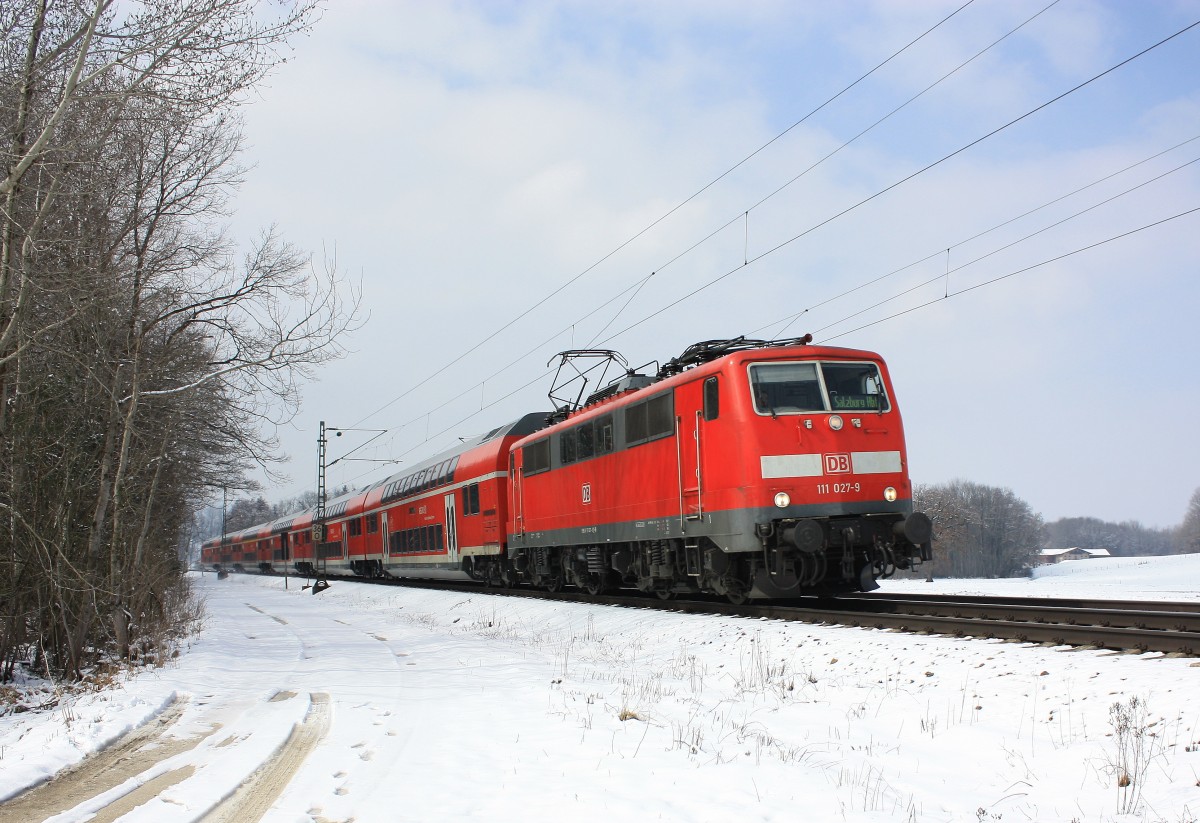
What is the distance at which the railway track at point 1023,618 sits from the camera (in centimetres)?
812

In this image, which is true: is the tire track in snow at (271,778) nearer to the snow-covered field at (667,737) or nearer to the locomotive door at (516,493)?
the snow-covered field at (667,737)

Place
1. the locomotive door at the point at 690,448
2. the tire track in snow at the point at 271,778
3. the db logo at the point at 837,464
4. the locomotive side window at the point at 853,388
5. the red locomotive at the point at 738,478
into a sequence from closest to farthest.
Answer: the tire track in snow at the point at 271,778
the red locomotive at the point at 738,478
the db logo at the point at 837,464
the locomotive side window at the point at 853,388
the locomotive door at the point at 690,448

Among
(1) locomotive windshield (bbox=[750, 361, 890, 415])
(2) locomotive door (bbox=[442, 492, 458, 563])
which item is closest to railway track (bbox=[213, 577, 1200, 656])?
(1) locomotive windshield (bbox=[750, 361, 890, 415])

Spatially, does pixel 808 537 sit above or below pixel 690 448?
below

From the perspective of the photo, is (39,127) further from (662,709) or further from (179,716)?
(662,709)

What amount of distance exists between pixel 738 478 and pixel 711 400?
1.24 metres

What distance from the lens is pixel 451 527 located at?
1079 inches

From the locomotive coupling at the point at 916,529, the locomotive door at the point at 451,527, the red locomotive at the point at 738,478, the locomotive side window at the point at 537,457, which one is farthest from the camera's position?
the locomotive door at the point at 451,527

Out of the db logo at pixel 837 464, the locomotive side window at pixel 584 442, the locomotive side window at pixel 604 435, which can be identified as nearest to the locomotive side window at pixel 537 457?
the locomotive side window at pixel 584 442

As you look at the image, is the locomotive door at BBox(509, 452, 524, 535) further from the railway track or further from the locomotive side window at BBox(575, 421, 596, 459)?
the railway track

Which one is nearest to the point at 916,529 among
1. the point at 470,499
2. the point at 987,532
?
the point at 470,499

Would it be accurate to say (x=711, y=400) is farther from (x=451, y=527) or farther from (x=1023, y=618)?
(x=451, y=527)

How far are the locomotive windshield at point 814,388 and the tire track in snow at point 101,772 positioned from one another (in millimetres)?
7831

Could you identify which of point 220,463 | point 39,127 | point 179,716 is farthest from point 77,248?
point 220,463
